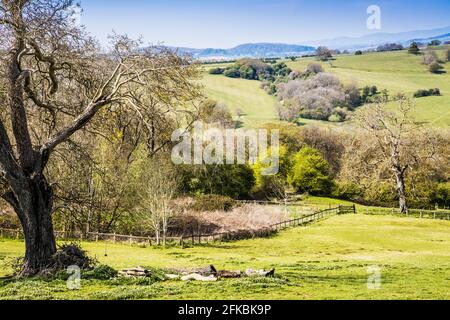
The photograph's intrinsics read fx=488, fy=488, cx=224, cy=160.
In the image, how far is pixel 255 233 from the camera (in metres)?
42.5

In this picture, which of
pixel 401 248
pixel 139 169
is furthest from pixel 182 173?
pixel 401 248

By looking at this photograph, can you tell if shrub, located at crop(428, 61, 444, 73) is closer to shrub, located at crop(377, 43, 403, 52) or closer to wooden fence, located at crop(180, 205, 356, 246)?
shrub, located at crop(377, 43, 403, 52)

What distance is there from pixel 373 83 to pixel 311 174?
62.2 meters

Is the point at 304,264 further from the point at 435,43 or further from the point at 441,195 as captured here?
the point at 435,43

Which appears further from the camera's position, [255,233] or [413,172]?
[413,172]

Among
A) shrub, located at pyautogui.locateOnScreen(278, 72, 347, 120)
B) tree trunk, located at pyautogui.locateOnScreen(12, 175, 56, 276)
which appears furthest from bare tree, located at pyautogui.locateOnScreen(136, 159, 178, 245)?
shrub, located at pyautogui.locateOnScreen(278, 72, 347, 120)

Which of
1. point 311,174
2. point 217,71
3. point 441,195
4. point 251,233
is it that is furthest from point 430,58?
point 251,233

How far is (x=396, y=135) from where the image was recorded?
56.4 meters

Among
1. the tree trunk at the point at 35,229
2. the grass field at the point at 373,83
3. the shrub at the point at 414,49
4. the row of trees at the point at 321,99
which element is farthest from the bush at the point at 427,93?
the tree trunk at the point at 35,229

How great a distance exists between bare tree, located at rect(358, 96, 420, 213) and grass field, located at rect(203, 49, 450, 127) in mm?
42689

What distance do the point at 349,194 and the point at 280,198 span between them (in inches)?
543

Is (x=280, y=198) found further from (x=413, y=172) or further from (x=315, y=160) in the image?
(x=413, y=172)

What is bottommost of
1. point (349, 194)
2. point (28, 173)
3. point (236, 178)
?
point (349, 194)

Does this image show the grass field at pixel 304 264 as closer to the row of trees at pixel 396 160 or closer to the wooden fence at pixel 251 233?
the wooden fence at pixel 251 233
